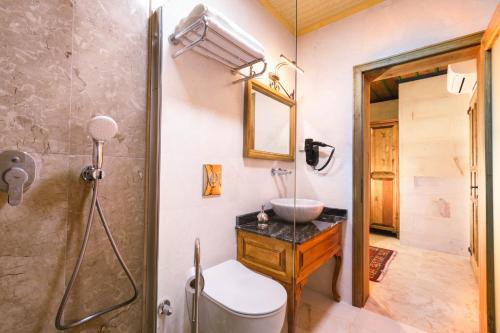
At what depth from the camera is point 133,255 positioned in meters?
1.05

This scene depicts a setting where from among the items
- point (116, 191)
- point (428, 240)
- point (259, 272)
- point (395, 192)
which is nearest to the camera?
point (116, 191)

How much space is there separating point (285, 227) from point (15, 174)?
1393 mm

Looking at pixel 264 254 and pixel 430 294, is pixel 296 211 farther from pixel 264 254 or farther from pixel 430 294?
pixel 430 294

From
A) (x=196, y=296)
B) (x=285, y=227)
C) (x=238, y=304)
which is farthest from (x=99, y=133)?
(x=285, y=227)

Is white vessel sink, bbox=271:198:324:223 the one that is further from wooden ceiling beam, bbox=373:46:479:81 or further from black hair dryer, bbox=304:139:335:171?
wooden ceiling beam, bbox=373:46:479:81

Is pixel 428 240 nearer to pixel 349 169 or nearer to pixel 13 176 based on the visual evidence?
pixel 349 169

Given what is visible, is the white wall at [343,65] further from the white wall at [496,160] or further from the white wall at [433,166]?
the white wall at [433,166]

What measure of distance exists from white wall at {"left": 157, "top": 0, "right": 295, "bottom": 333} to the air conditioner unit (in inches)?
76.5

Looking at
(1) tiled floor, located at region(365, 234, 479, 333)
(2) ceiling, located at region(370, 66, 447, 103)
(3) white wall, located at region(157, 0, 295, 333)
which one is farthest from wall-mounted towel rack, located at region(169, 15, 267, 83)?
(2) ceiling, located at region(370, 66, 447, 103)

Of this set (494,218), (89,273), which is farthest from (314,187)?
(89,273)

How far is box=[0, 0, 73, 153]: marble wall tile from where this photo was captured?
2.45 ft

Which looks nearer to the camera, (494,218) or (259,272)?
(494,218)

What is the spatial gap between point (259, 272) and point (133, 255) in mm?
767

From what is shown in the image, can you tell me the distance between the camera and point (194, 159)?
1142 mm
